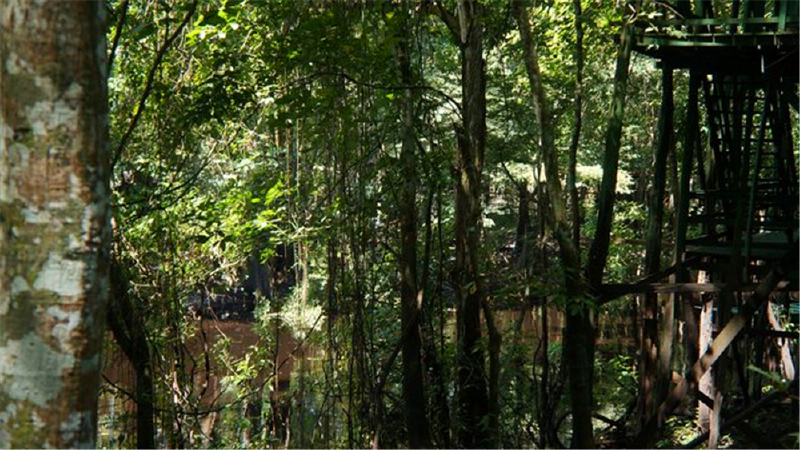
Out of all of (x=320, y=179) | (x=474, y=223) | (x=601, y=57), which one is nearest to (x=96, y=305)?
(x=474, y=223)

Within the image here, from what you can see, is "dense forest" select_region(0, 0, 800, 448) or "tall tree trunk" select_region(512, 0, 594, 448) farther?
"dense forest" select_region(0, 0, 800, 448)

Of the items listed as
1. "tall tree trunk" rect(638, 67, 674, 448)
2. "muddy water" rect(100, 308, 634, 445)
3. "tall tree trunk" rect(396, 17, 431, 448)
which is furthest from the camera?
"muddy water" rect(100, 308, 634, 445)

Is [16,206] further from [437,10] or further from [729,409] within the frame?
[729,409]

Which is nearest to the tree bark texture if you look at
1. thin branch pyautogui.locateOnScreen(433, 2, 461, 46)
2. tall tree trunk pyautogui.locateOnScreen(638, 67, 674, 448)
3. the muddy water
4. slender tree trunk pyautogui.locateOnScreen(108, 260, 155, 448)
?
thin branch pyautogui.locateOnScreen(433, 2, 461, 46)

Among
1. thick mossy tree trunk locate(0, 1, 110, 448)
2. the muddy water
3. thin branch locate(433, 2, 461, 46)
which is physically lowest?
the muddy water

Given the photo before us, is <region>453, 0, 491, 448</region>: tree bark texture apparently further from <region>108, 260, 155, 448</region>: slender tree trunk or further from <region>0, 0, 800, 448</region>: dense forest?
<region>108, 260, 155, 448</region>: slender tree trunk

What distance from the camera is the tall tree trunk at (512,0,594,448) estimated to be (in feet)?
25.7

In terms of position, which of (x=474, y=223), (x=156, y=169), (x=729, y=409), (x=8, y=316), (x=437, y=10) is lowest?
(x=729, y=409)

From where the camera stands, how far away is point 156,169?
9.30 m

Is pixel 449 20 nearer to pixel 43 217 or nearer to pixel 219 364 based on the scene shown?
pixel 219 364

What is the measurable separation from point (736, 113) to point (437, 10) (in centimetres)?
346

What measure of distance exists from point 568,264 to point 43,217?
580cm

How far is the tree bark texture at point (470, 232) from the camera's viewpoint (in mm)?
8375

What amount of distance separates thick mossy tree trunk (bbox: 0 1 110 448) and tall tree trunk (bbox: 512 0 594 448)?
545cm
